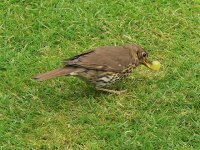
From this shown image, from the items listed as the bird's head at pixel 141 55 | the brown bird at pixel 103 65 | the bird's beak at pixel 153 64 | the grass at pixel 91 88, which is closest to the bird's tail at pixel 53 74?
the brown bird at pixel 103 65

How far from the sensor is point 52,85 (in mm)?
6758

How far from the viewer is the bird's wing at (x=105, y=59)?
6.36 m

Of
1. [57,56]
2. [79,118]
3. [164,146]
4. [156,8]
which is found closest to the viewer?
[164,146]

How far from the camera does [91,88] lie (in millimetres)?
6812

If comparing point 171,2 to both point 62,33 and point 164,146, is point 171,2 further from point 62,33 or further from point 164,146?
point 164,146

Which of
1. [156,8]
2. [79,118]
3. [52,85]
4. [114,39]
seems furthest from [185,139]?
[156,8]

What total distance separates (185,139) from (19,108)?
1.74 m

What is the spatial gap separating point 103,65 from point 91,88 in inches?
18.0

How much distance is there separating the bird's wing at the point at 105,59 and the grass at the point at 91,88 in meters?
0.32

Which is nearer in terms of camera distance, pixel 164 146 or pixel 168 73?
pixel 164 146

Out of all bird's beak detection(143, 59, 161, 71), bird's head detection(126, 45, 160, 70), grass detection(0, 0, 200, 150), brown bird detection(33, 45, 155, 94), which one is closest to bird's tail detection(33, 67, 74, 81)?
brown bird detection(33, 45, 155, 94)

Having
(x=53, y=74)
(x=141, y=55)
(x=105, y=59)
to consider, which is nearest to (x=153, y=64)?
(x=141, y=55)

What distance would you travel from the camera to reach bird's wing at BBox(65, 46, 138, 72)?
6.36 m

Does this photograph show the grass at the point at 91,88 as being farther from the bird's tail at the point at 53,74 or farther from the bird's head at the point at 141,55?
the bird's tail at the point at 53,74
